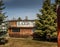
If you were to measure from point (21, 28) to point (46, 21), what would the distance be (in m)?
10.6

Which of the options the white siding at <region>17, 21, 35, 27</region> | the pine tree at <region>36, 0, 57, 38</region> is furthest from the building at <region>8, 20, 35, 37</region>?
the pine tree at <region>36, 0, 57, 38</region>

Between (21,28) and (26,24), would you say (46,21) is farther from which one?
(21,28)

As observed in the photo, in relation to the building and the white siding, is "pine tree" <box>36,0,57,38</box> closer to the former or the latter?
the white siding

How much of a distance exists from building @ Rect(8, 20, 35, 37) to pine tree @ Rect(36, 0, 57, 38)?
611 cm

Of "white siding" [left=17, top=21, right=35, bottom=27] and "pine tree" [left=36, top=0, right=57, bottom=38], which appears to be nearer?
"pine tree" [left=36, top=0, right=57, bottom=38]

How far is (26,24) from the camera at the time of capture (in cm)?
5216

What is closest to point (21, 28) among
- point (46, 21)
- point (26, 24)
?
point (26, 24)

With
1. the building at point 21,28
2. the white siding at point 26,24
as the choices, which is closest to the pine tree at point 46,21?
the white siding at point 26,24

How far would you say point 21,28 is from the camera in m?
52.7

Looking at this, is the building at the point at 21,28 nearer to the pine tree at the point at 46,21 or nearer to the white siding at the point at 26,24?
the white siding at the point at 26,24

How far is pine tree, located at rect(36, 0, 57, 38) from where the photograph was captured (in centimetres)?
4431

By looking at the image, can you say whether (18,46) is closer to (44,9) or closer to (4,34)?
(4,34)

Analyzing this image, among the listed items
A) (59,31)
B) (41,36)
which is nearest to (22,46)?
(41,36)

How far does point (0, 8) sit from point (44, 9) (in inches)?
428
